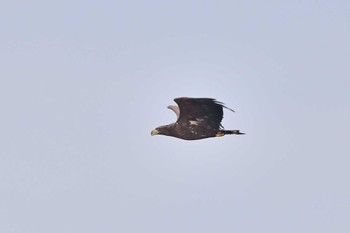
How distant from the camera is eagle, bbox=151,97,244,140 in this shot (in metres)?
34.0

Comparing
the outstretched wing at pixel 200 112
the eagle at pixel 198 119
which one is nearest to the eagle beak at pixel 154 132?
the eagle at pixel 198 119

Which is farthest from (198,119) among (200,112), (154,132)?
(154,132)

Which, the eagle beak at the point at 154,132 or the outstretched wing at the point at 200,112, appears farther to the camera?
the eagle beak at the point at 154,132

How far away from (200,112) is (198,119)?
1.31ft

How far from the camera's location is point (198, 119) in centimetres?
3500

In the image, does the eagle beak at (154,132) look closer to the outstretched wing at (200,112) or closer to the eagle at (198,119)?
the eagle at (198,119)

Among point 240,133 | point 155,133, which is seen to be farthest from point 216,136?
point 155,133

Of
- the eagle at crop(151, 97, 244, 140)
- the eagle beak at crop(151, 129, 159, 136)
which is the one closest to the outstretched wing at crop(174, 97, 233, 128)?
the eagle at crop(151, 97, 244, 140)

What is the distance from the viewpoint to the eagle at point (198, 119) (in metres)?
34.0

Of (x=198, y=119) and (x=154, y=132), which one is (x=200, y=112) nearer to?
(x=198, y=119)

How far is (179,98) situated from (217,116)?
59.5 inches

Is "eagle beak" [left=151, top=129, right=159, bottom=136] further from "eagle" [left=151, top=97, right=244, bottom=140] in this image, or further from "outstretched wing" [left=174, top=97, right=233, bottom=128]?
"outstretched wing" [left=174, top=97, right=233, bottom=128]

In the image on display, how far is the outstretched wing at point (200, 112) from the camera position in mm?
33866

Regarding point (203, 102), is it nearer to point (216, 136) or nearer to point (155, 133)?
point (216, 136)
